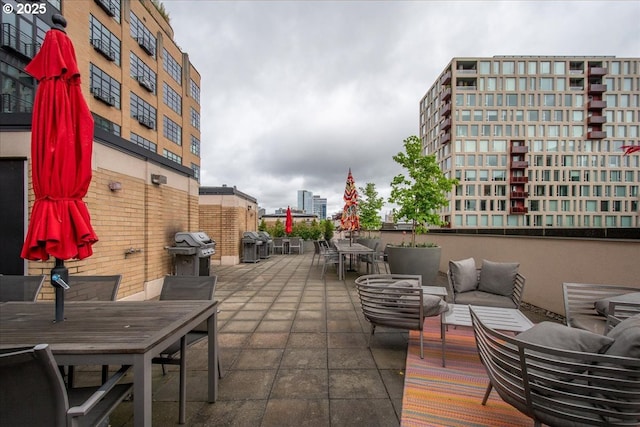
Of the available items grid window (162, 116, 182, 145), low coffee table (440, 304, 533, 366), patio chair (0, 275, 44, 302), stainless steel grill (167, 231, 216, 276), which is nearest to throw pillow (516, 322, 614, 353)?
low coffee table (440, 304, 533, 366)

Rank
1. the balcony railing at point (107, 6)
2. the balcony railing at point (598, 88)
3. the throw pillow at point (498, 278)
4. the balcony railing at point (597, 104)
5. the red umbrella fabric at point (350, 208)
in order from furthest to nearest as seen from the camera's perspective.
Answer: the balcony railing at point (597, 104) < the balcony railing at point (598, 88) < the balcony railing at point (107, 6) < the red umbrella fabric at point (350, 208) < the throw pillow at point (498, 278)

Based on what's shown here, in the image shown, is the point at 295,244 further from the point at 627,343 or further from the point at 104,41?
the point at 104,41

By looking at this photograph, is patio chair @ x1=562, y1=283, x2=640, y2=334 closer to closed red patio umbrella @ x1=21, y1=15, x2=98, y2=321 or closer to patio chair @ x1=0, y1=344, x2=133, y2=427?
patio chair @ x1=0, y1=344, x2=133, y2=427

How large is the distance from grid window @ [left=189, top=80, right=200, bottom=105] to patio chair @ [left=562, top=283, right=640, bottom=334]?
28.1 meters

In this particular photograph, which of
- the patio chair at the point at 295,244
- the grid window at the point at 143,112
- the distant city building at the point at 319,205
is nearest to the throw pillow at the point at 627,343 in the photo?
the patio chair at the point at 295,244

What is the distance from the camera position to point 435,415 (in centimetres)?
210

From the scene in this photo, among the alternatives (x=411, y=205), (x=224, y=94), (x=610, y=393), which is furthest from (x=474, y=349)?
(x=224, y=94)

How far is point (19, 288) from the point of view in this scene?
2.80 m

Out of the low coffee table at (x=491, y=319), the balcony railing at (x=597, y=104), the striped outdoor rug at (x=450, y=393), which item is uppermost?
the balcony railing at (x=597, y=104)

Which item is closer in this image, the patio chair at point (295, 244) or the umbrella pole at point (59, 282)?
the umbrella pole at point (59, 282)

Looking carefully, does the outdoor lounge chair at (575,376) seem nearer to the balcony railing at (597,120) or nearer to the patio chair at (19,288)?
the patio chair at (19,288)

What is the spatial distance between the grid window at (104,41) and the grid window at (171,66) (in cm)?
509

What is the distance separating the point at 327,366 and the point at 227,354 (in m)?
1.18

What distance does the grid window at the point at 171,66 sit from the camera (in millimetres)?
20547
